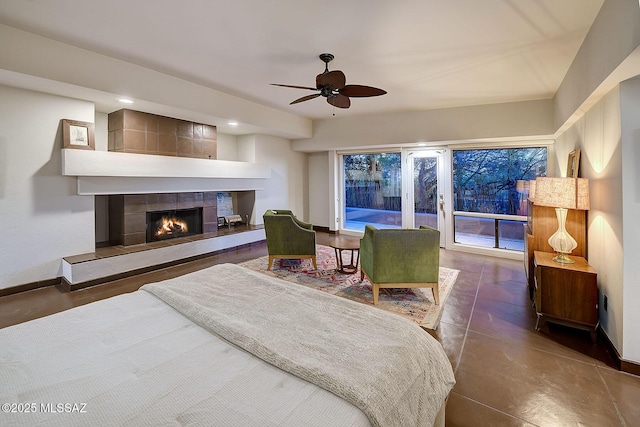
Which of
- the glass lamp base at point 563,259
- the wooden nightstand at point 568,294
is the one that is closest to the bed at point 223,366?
the wooden nightstand at point 568,294

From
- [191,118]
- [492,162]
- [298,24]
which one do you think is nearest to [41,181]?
[191,118]

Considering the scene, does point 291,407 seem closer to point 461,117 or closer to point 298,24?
point 298,24

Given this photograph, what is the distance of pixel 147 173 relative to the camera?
454 cm

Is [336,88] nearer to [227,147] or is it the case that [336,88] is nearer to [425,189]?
[425,189]

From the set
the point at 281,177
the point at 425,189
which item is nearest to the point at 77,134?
the point at 281,177

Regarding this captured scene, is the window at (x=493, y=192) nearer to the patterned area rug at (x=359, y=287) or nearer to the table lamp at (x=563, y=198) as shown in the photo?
the patterned area rug at (x=359, y=287)

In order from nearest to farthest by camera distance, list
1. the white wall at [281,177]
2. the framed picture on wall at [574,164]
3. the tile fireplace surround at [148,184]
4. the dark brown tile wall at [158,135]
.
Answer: the framed picture on wall at [574,164] < the tile fireplace surround at [148,184] < the dark brown tile wall at [158,135] < the white wall at [281,177]

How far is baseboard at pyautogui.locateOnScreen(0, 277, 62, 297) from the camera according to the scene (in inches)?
141

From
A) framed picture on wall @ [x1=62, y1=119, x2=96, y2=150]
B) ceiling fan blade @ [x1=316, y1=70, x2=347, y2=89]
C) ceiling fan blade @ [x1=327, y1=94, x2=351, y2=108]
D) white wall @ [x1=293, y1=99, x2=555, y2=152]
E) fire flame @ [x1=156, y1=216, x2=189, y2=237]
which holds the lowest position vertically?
fire flame @ [x1=156, y1=216, x2=189, y2=237]

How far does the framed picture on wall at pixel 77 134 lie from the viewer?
384 centimetres

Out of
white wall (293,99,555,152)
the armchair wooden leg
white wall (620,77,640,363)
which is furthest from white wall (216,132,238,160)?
white wall (620,77,640,363)

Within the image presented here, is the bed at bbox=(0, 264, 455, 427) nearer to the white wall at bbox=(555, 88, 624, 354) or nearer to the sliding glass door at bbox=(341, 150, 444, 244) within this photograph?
the white wall at bbox=(555, 88, 624, 354)

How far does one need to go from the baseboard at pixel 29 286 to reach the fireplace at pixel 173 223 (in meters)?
1.34

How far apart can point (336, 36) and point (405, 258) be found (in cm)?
246
